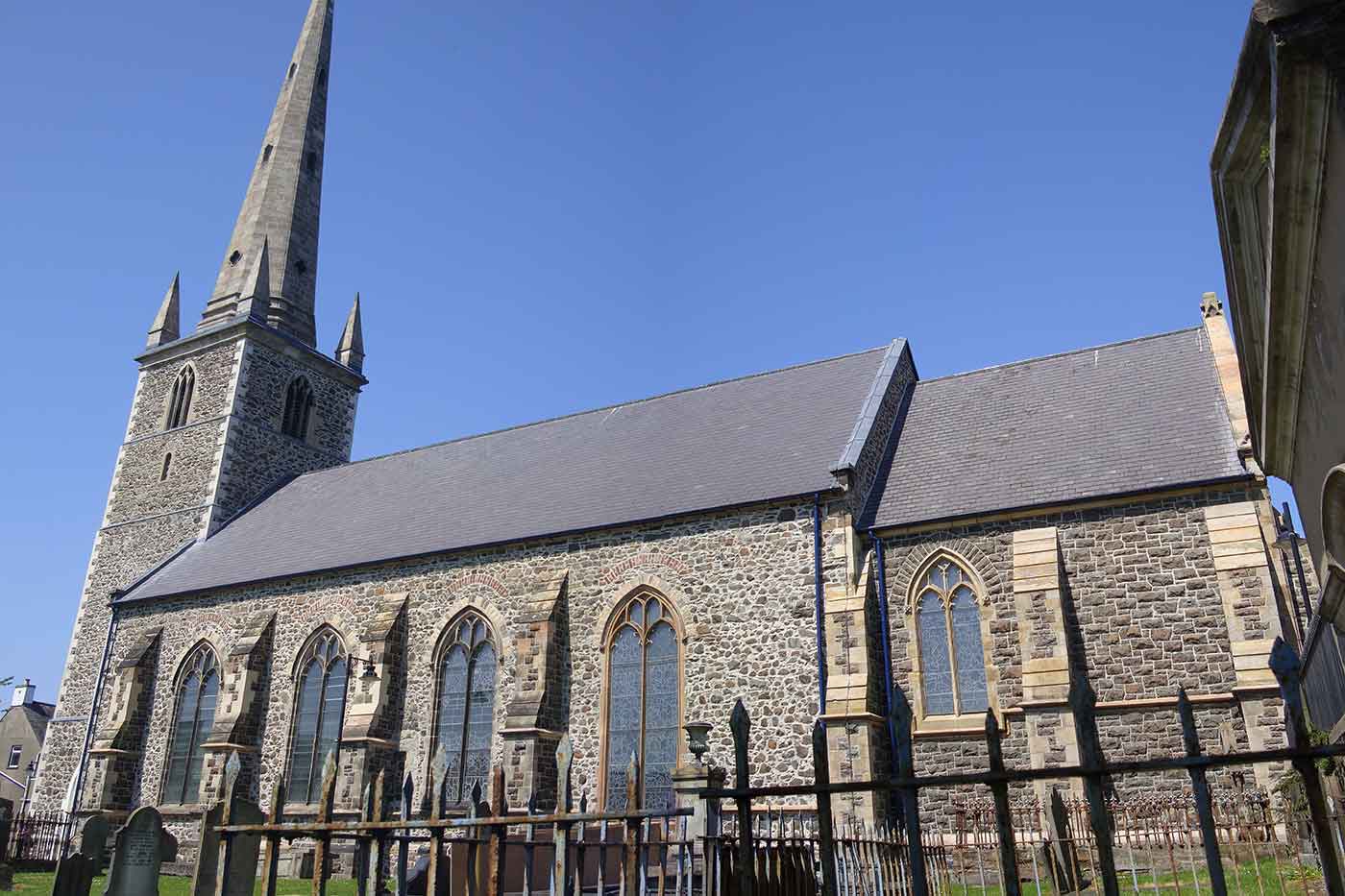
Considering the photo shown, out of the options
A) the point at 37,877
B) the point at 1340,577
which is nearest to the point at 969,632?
the point at 1340,577

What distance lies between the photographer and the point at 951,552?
17641 mm

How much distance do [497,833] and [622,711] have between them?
1243cm

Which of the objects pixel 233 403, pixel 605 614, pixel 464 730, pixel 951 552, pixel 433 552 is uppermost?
pixel 233 403

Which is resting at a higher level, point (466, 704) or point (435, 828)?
point (466, 704)

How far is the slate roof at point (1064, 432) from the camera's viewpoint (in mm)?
17125

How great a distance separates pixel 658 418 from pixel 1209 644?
46.3 feet

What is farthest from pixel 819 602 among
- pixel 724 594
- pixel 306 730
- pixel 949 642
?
pixel 306 730

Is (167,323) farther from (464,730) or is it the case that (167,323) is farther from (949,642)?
(949,642)

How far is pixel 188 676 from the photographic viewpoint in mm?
25281

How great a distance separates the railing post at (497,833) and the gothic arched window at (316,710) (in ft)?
54.8

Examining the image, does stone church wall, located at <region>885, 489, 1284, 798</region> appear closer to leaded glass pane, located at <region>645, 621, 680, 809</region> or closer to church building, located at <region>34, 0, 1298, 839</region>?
church building, located at <region>34, 0, 1298, 839</region>

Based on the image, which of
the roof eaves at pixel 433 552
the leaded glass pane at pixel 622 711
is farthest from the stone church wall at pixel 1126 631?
the leaded glass pane at pixel 622 711

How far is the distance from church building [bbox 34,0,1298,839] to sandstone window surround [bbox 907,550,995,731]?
58 mm

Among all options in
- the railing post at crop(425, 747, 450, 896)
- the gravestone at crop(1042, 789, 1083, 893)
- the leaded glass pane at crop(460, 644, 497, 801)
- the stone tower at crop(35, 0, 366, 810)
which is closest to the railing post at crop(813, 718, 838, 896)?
the railing post at crop(425, 747, 450, 896)
